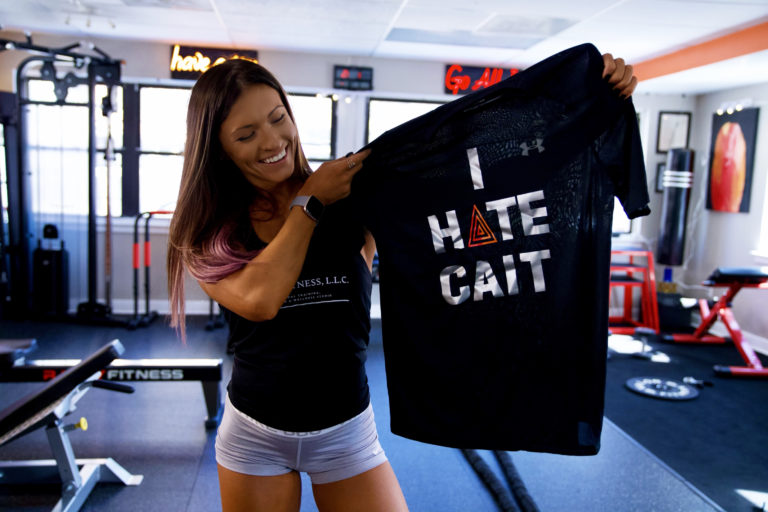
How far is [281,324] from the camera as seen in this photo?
4.06 ft

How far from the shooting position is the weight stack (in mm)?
5578

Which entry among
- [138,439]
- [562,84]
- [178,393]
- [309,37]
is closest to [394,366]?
[562,84]

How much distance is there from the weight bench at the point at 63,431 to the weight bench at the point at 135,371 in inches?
17.4

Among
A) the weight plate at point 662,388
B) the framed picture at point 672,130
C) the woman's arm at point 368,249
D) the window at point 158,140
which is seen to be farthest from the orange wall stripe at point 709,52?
the window at point 158,140

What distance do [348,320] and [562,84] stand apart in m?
0.74

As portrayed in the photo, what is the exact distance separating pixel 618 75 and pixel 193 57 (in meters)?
5.38

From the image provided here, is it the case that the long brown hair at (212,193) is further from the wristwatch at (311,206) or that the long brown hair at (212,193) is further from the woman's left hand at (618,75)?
the woman's left hand at (618,75)

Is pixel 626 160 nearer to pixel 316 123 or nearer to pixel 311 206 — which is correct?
pixel 311 206

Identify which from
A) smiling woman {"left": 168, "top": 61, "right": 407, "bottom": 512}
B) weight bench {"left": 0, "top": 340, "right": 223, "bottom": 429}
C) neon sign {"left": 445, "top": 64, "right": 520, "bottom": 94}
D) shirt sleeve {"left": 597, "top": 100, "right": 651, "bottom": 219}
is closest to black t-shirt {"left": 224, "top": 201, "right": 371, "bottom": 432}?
smiling woman {"left": 168, "top": 61, "right": 407, "bottom": 512}

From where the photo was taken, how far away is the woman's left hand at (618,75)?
1287 millimetres

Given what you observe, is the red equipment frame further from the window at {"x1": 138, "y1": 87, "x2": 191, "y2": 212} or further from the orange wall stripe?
the window at {"x1": 138, "y1": 87, "x2": 191, "y2": 212}

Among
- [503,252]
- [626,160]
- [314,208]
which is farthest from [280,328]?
[626,160]

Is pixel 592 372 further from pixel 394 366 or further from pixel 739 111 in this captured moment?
pixel 739 111

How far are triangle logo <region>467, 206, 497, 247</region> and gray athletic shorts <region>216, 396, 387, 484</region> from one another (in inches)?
20.0
